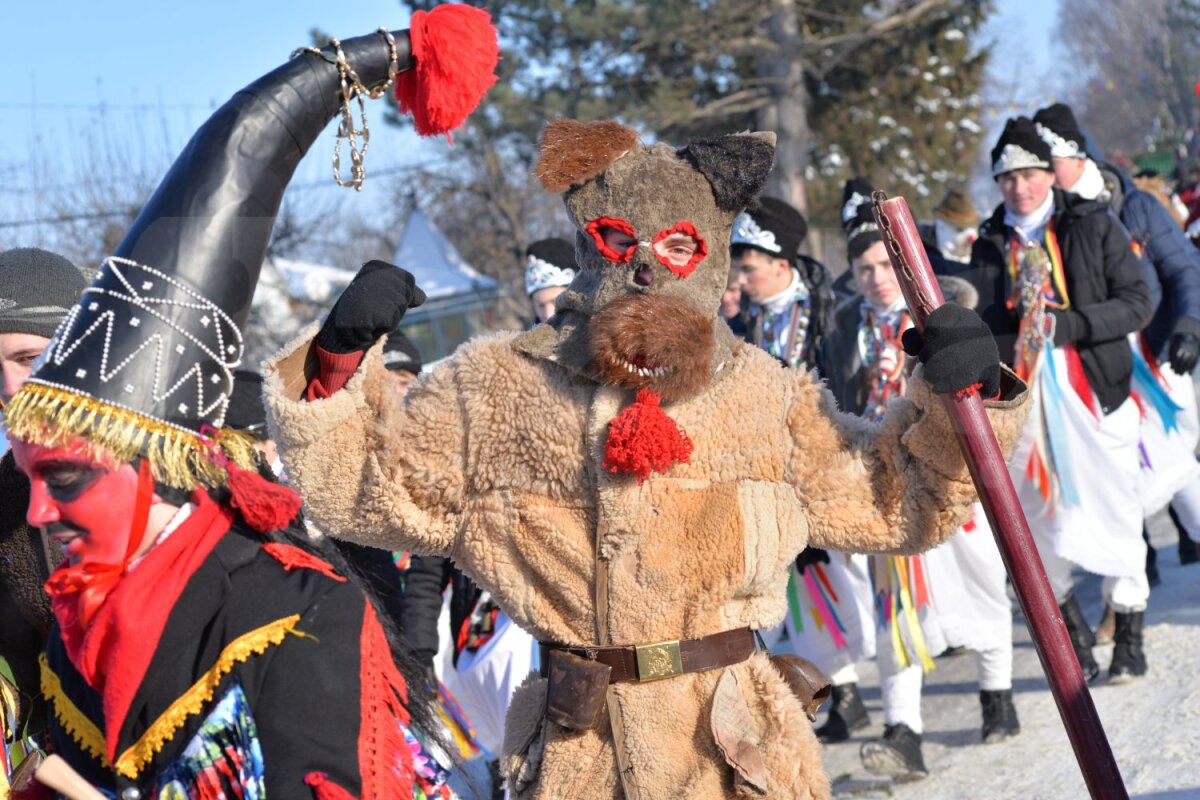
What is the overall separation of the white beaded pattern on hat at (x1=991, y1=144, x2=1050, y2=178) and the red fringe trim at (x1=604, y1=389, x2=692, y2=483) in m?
3.27

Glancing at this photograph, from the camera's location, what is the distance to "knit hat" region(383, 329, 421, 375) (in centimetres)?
504

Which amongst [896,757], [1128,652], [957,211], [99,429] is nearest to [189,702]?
[99,429]

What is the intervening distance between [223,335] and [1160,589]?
587 cm

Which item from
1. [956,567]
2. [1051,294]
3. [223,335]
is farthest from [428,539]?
[1051,294]

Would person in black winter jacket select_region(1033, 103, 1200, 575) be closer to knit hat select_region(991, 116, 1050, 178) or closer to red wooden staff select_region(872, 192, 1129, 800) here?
knit hat select_region(991, 116, 1050, 178)

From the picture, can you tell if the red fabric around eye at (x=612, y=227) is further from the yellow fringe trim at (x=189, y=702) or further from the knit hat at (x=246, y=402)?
the knit hat at (x=246, y=402)

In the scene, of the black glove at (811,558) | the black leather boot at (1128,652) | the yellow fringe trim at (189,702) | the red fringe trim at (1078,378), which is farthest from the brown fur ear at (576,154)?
the black leather boot at (1128,652)

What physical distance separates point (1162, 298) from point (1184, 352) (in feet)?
1.79

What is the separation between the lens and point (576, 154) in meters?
2.97

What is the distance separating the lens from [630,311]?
9.18 ft

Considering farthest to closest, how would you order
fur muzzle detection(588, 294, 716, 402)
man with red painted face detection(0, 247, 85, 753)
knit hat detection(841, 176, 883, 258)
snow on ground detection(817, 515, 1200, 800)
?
knit hat detection(841, 176, 883, 258) → snow on ground detection(817, 515, 1200, 800) → man with red painted face detection(0, 247, 85, 753) → fur muzzle detection(588, 294, 716, 402)

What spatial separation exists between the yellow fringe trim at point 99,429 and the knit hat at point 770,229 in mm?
3537

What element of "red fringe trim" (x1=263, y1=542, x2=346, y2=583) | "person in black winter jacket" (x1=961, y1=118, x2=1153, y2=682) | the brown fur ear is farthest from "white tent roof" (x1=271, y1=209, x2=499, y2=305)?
"red fringe trim" (x1=263, y1=542, x2=346, y2=583)

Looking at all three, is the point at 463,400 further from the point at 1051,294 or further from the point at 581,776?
the point at 1051,294
